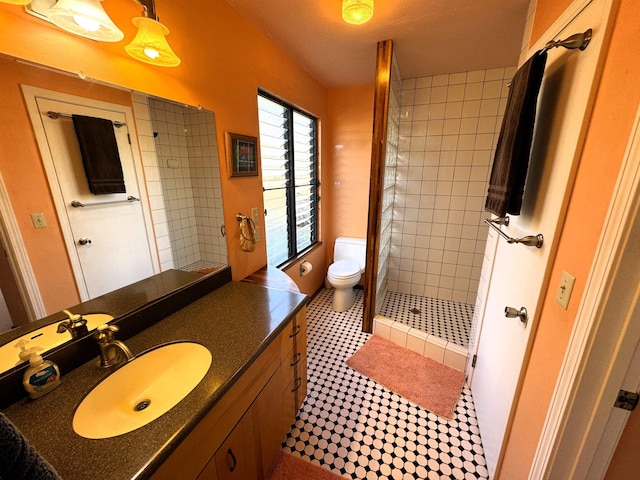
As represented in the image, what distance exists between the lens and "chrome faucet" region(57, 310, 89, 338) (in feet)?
2.82

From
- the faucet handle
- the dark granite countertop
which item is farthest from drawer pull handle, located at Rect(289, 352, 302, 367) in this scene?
the faucet handle

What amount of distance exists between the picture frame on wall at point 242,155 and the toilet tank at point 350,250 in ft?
5.00

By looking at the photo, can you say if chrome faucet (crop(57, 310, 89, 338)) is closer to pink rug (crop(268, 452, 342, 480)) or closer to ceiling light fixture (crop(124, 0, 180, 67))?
ceiling light fixture (crop(124, 0, 180, 67))

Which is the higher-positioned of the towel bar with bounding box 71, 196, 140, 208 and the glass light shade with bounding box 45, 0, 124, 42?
the glass light shade with bounding box 45, 0, 124, 42

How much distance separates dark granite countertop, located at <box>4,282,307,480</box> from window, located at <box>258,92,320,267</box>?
3.65 ft

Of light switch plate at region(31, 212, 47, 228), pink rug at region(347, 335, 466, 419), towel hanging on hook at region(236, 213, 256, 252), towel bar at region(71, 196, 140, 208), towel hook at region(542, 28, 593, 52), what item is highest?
towel hook at region(542, 28, 593, 52)

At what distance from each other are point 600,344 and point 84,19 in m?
1.74

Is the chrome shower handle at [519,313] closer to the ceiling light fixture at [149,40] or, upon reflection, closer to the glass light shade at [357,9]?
the glass light shade at [357,9]

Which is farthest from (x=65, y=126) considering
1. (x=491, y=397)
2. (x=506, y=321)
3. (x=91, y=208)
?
(x=491, y=397)

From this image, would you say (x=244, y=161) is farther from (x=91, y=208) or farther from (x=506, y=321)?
(x=506, y=321)

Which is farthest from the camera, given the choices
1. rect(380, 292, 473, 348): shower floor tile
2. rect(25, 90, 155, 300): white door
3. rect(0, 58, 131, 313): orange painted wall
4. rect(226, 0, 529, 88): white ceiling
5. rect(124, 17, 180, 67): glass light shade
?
rect(380, 292, 473, 348): shower floor tile

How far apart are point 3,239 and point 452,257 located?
318cm

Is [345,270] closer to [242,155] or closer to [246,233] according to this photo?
[246,233]

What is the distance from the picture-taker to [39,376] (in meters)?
0.75
